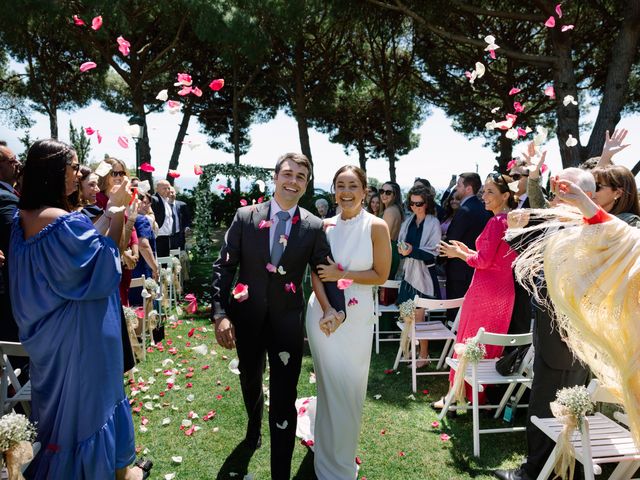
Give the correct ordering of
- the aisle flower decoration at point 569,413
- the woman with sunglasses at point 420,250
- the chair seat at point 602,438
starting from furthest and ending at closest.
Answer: the woman with sunglasses at point 420,250 < the chair seat at point 602,438 < the aisle flower decoration at point 569,413

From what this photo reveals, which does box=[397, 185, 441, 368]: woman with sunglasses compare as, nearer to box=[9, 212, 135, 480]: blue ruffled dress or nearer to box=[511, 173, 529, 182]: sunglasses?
box=[511, 173, 529, 182]: sunglasses

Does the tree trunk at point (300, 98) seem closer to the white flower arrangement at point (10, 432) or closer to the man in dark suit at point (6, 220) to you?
the man in dark suit at point (6, 220)

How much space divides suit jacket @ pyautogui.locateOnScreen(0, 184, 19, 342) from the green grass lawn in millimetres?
1272

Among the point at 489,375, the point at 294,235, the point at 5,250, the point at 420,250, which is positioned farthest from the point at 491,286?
the point at 5,250

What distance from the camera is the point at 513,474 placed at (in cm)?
319

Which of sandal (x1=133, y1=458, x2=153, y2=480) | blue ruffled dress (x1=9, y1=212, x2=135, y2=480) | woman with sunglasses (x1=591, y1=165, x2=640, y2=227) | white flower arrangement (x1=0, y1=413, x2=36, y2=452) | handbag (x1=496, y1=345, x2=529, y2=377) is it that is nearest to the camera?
white flower arrangement (x1=0, y1=413, x2=36, y2=452)

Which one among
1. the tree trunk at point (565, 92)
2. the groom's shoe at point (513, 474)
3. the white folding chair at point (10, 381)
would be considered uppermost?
the tree trunk at point (565, 92)

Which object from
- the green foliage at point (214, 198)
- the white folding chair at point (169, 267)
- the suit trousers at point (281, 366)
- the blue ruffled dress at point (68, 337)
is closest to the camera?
the blue ruffled dress at point (68, 337)

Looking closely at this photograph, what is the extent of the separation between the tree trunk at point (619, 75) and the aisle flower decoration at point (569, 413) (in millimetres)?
7925

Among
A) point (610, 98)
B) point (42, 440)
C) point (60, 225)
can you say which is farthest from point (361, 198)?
point (610, 98)

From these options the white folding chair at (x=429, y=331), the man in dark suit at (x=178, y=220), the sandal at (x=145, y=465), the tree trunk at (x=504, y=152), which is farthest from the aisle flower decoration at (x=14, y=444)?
the tree trunk at (x=504, y=152)

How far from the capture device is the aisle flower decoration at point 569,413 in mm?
2451

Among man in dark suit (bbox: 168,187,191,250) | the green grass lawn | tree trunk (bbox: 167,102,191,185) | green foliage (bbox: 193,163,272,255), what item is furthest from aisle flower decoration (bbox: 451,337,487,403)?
tree trunk (bbox: 167,102,191,185)

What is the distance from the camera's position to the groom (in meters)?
2.95
